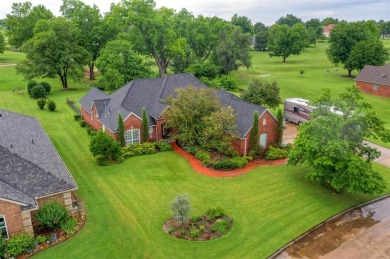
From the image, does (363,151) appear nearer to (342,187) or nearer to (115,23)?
(342,187)

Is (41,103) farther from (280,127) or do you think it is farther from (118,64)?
(280,127)

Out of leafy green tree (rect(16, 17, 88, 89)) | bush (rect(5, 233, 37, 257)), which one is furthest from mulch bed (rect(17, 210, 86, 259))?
leafy green tree (rect(16, 17, 88, 89))

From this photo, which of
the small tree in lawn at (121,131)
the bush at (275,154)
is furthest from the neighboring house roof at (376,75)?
the small tree in lawn at (121,131)

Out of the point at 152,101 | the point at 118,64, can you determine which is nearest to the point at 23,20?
the point at 118,64

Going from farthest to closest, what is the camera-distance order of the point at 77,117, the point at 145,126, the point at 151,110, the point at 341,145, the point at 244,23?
the point at 244,23, the point at 77,117, the point at 151,110, the point at 145,126, the point at 341,145

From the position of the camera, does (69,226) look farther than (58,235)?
Yes

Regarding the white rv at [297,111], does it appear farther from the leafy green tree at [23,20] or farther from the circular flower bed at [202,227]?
the leafy green tree at [23,20]
